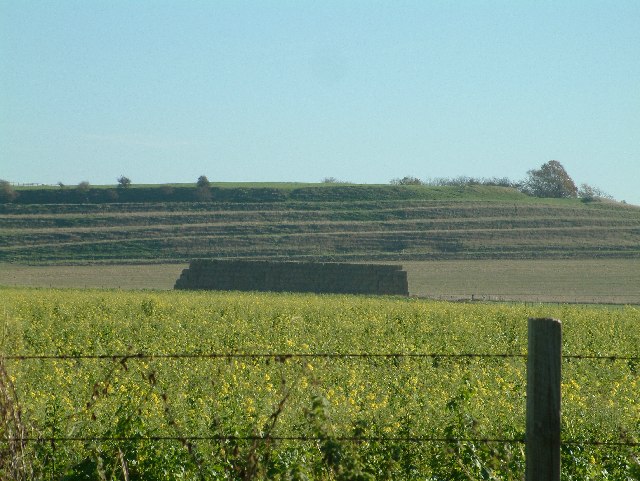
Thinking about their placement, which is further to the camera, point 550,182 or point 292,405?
point 550,182

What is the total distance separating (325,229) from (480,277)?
24.6 m

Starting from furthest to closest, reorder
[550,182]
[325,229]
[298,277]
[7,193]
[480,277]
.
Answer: [550,182], [7,193], [325,229], [480,277], [298,277]

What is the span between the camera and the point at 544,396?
429 centimetres

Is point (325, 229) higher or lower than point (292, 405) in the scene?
lower

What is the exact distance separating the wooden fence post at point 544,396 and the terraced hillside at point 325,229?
76.0 m

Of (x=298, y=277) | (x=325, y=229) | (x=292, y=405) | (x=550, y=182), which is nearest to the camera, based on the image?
(x=292, y=405)

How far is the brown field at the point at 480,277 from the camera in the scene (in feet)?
202

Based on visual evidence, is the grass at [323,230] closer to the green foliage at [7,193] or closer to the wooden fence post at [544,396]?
the green foliage at [7,193]

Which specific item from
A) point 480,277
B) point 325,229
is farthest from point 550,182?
point 480,277

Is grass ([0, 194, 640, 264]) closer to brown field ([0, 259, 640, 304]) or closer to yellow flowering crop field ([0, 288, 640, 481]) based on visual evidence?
brown field ([0, 259, 640, 304])

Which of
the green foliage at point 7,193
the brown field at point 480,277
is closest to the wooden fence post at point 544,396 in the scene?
the brown field at point 480,277

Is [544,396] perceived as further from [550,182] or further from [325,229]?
[550,182]

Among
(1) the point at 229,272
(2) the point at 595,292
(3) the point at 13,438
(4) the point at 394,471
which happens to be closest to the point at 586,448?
(4) the point at 394,471

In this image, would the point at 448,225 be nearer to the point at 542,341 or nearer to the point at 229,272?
the point at 229,272
